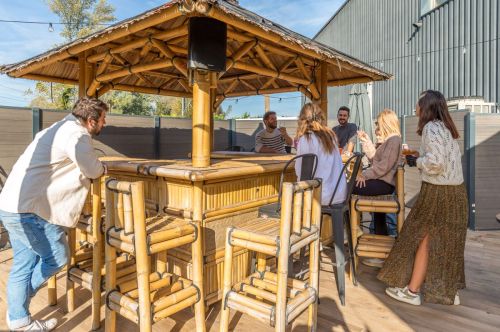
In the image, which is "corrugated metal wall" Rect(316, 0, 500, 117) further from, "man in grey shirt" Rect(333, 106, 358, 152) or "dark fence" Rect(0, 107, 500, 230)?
"man in grey shirt" Rect(333, 106, 358, 152)

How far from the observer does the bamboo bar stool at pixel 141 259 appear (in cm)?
193

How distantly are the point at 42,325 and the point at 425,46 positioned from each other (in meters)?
10.6

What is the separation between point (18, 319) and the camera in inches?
87.4

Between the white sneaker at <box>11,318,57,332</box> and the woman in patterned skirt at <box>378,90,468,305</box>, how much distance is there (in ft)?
8.25

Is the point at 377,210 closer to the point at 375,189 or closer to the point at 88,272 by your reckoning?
the point at 375,189

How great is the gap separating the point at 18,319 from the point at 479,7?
31.8 feet

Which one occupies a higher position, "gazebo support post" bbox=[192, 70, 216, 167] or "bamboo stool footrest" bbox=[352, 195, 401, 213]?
"gazebo support post" bbox=[192, 70, 216, 167]

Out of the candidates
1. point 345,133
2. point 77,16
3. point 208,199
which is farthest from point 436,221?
point 77,16

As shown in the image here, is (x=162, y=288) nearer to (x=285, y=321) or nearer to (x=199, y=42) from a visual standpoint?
(x=285, y=321)

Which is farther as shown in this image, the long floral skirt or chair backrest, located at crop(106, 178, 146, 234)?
the long floral skirt

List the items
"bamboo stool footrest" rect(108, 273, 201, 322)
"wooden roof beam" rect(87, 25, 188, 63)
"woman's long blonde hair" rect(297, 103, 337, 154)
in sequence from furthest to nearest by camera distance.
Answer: "wooden roof beam" rect(87, 25, 188, 63) < "woman's long blonde hair" rect(297, 103, 337, 154) < "bamboo stool footrest" rect(108, 273, 201, 322)

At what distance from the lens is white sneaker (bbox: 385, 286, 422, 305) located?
2750mm

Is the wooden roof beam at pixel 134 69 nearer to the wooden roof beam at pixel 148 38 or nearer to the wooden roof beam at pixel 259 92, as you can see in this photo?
the wooden roof beam at pixel 148 38

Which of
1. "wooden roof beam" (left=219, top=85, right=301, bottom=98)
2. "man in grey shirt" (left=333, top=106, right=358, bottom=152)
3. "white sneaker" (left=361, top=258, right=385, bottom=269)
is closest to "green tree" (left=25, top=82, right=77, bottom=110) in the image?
"wooden roof beam" (left=219, top=85, right=301, bottom=98)
